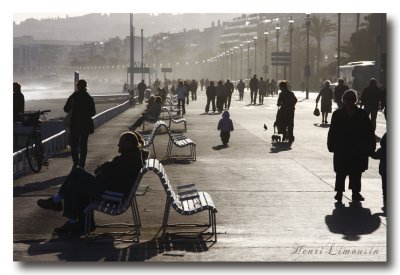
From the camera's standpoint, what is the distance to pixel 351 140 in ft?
40.1

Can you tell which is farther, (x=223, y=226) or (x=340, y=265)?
(x=223, y=226)

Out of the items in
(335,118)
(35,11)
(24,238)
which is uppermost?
(35,11)

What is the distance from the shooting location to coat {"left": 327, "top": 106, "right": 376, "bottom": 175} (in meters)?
12.2

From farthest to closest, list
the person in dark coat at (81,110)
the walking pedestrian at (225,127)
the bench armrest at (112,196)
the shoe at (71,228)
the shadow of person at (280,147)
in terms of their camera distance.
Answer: the walking pedestrian at (225,127) → the shadow of person at (280,147) → the person in dark coat at (81,110) → the shoe at (71,228) → the bench armrest at (112,196)

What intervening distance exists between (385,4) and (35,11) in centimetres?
350

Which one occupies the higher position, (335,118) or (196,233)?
(335,118)

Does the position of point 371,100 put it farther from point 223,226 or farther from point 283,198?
point 223,226

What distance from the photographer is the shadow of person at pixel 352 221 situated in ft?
33.3

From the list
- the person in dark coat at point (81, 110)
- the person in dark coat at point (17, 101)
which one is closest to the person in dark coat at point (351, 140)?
the person in dark coat at point (81, 110)

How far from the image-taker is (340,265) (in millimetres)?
8188

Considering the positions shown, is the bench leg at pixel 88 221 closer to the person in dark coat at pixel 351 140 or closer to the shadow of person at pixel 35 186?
the person in dark coat at pixel 351 140

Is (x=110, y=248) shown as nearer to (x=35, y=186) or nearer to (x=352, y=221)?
(x=352, y=221)

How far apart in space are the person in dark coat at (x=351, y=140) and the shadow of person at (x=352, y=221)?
0.44 m

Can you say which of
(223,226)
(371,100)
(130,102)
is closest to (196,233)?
(223,226)
